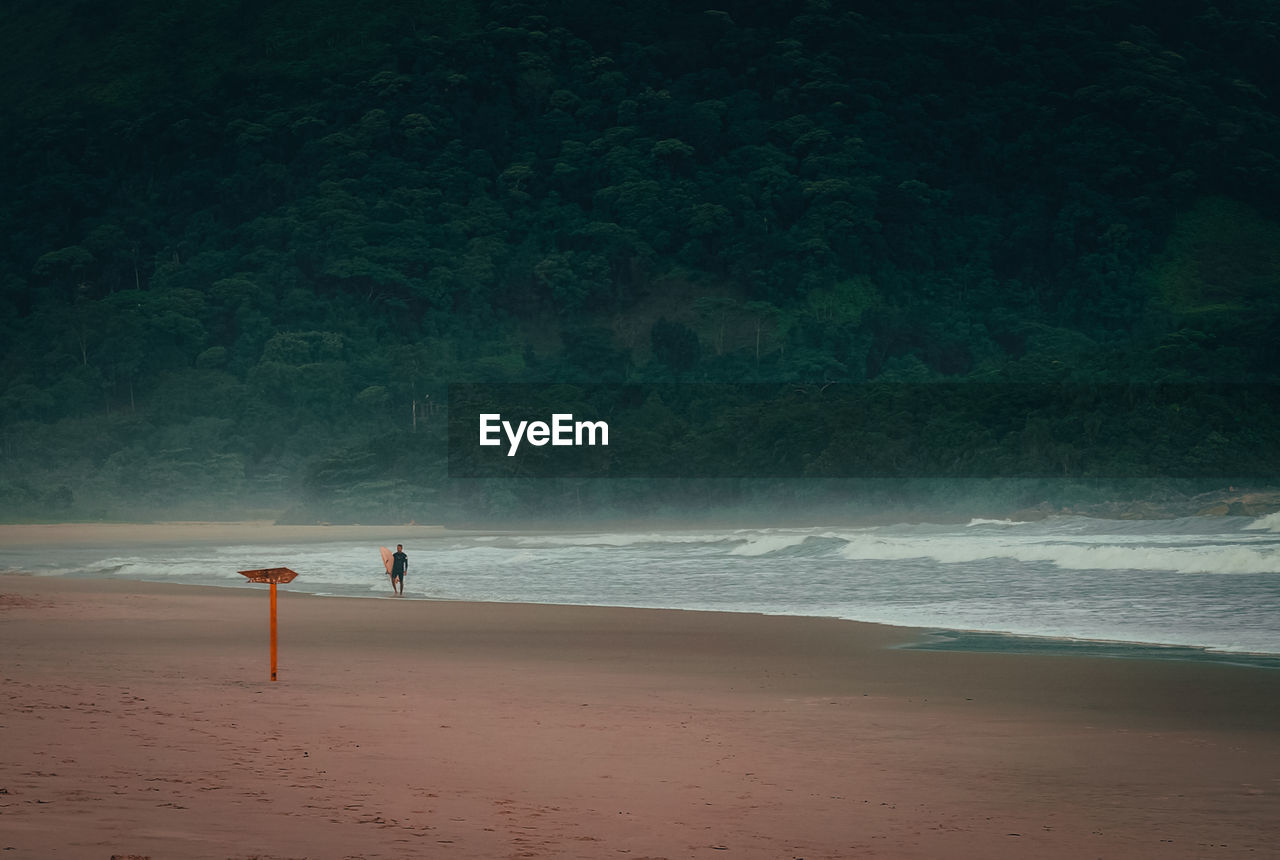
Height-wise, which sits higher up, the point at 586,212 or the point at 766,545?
the point at 586,212

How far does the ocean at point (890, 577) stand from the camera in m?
19.7

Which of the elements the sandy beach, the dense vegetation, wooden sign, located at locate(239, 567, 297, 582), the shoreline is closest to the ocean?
the shoreline

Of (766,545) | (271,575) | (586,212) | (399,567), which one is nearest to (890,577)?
(399,567)

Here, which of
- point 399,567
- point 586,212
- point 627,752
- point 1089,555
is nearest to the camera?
point 627,752

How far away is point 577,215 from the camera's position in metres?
139

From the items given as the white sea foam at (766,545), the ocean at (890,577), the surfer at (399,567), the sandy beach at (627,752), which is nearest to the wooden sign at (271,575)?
the sandy beach at (627,752)

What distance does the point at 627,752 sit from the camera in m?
9.97

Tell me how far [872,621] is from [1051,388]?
79.1 m

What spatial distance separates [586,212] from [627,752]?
132 m

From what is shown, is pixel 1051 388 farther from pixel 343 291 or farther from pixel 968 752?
pixel 968 752

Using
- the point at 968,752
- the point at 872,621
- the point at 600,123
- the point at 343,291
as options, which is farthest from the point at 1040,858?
the point at 600,123

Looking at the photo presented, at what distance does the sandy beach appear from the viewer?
24.5 ft

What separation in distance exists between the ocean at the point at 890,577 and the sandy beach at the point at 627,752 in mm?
4146

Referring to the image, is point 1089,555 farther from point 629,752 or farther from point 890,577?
point 629,752
